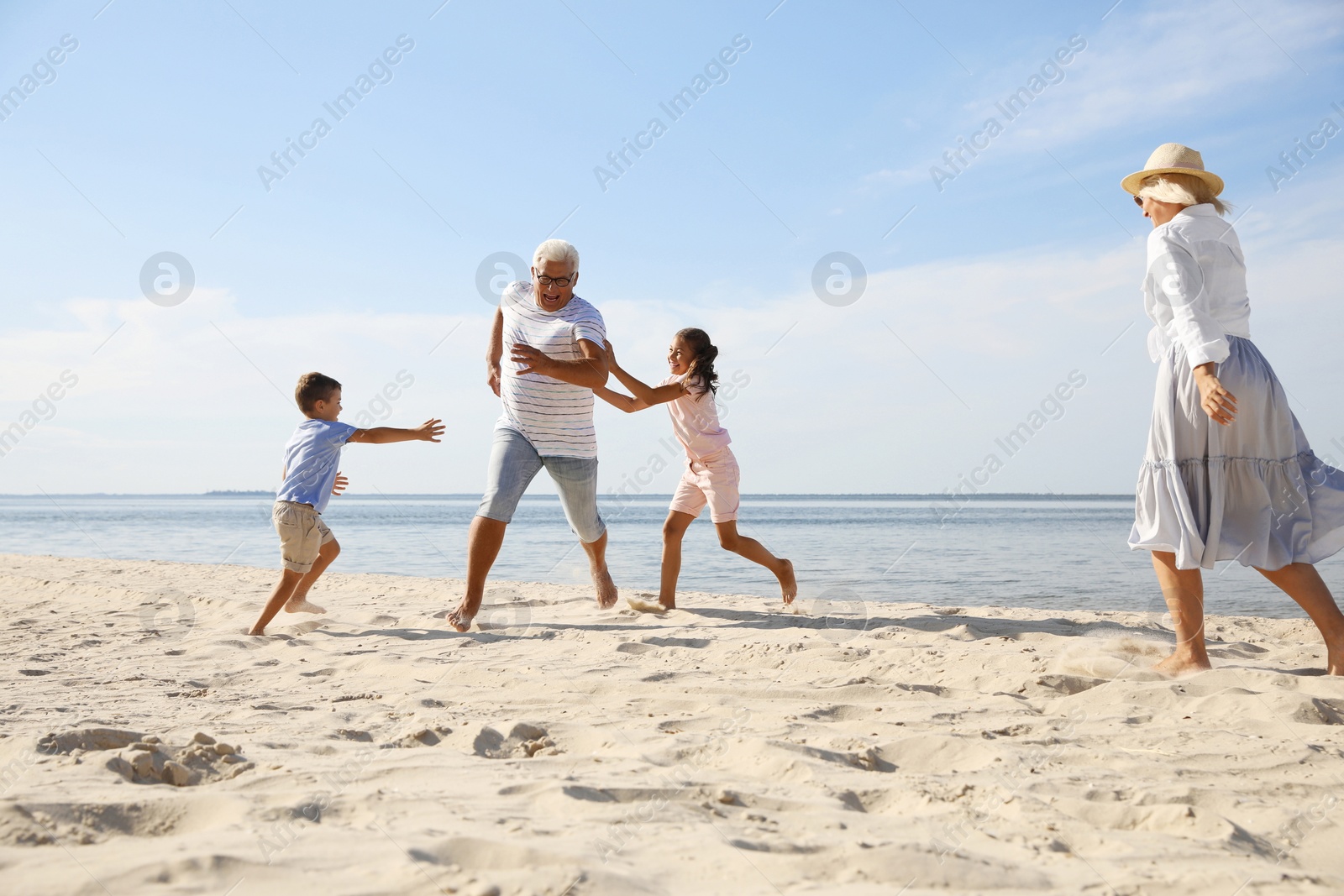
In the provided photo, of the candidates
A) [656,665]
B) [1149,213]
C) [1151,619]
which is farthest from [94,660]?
[1151,619]

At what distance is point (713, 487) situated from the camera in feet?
16.9

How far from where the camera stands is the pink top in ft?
17.0

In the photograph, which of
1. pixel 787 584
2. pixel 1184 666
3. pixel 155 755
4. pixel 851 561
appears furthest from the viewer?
pixel 851 561

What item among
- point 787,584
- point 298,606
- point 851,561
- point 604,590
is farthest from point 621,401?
point 851,561

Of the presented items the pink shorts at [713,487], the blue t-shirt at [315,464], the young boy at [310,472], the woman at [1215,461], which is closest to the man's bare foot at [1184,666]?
the woman at [1215,461]

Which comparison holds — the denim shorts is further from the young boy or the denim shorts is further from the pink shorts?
the pink shorts

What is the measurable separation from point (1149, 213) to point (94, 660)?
16.2ft

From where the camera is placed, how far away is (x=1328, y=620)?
9.97 feet

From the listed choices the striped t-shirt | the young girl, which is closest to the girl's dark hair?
the young girl

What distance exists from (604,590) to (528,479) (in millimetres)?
884

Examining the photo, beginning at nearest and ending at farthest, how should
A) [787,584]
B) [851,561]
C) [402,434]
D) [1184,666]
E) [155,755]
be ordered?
[155,755]
[1184,666]
[402,434]
[787,584]
[851,561]

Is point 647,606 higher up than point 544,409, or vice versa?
point 544,409

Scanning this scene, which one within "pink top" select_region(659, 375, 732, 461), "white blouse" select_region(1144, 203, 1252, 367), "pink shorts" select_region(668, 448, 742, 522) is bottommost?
"pink shorts" select_region(668, 448, 742, 522)

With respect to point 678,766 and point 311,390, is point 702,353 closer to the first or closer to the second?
point 311,390
